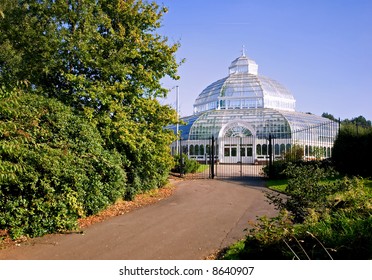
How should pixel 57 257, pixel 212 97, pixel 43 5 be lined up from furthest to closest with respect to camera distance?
1. pixel 212 97
2. pixel 43 5
3. pixel 57 257

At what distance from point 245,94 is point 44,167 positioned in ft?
134

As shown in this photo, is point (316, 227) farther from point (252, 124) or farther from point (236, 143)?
point (252, 124)

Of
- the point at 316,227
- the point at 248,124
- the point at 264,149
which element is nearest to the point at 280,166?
the point at 316,227

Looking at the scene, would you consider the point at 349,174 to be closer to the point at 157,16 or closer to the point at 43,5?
the point at 157,16

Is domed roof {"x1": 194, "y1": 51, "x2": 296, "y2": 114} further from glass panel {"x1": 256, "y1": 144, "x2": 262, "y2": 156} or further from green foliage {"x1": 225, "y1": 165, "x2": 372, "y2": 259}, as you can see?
green foliage {"x1": 225, "y1": 165, "x2": 372, "y2": 259}

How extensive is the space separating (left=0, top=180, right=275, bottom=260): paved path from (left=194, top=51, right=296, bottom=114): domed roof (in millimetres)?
34564

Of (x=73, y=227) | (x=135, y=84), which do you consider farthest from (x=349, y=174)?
(x=73, y=227)

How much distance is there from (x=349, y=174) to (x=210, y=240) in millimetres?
12351

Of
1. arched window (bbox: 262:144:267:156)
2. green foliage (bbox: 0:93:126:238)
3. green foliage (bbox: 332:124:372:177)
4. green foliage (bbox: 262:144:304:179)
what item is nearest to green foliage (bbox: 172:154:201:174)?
green foliage (bbox: 262:144:304:179)

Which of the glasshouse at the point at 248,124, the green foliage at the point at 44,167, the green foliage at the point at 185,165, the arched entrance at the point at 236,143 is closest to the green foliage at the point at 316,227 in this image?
the green foliage at the point at 44,167

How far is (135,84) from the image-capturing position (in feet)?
43.6

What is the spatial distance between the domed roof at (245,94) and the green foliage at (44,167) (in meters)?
37.9

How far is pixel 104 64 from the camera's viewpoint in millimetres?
12211

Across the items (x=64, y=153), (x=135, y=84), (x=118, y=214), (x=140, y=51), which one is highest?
(x=140, y=51)
